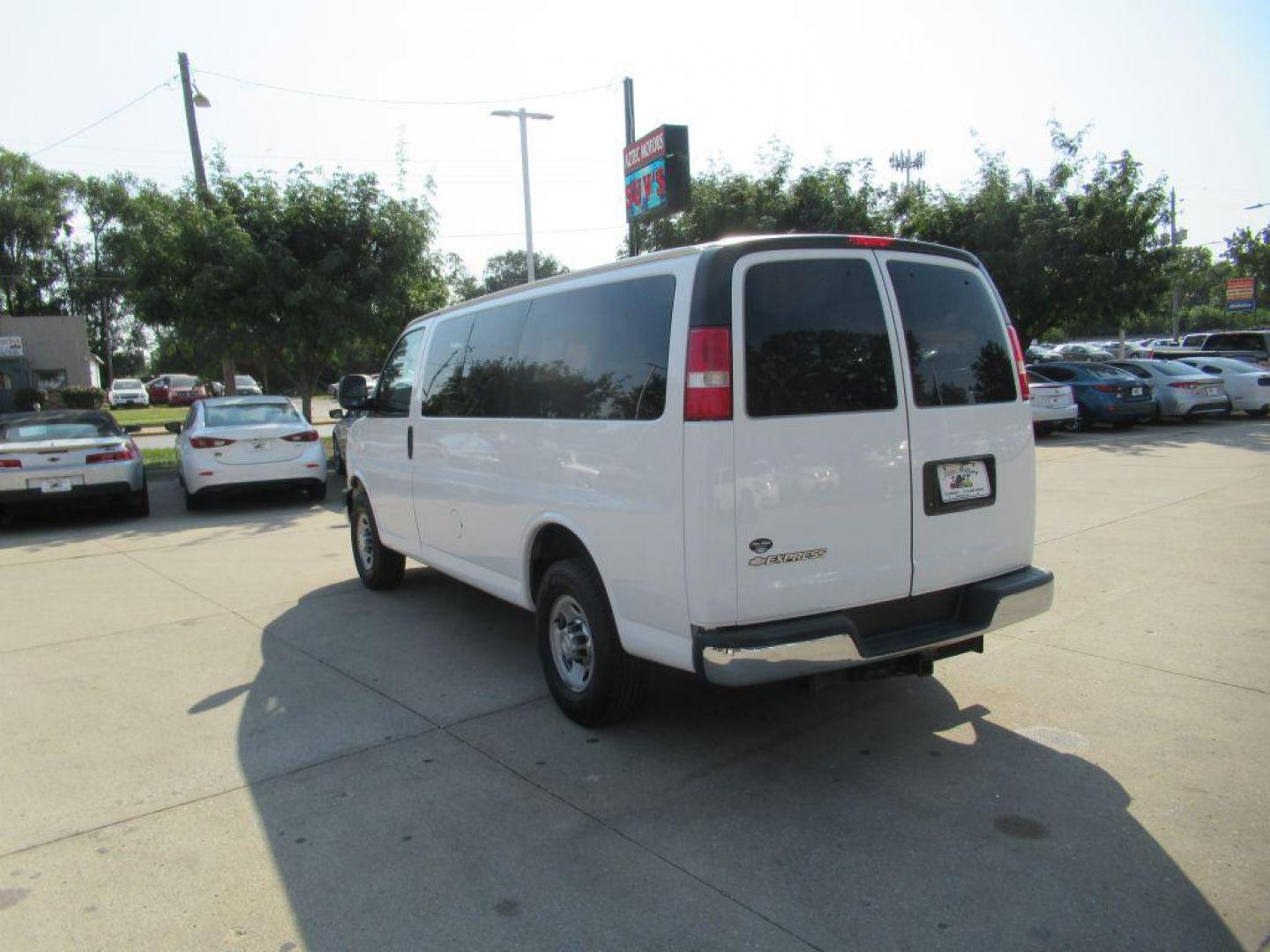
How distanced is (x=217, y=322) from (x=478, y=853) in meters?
14.7

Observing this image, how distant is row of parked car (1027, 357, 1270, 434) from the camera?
18641 mm

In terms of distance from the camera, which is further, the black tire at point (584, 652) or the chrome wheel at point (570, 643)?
the chrome wheel at point (570, 643)

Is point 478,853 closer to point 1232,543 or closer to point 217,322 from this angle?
point 1232,543

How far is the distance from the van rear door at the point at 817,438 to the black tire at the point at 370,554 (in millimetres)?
4083

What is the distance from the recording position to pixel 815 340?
12.1 feet

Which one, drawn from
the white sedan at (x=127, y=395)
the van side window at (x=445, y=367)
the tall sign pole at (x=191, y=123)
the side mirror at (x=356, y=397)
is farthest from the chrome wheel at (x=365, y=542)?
the white sedan at (x=127, y=395)

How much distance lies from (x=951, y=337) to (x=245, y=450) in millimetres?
9623

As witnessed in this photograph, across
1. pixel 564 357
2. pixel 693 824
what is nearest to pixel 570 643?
pixel 693 824

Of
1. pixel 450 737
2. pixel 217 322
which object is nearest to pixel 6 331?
pixel 217 322

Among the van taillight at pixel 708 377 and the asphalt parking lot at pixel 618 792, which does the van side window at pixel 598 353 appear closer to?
the van taillight at pixel 708 377

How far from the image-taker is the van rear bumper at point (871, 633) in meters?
3.44

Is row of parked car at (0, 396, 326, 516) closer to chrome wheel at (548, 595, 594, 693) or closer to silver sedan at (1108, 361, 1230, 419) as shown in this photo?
chrome wheel at (548, 595, 594, 693)

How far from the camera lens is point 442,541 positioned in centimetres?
578

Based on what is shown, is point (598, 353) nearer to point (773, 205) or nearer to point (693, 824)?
point (693, 824)
